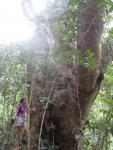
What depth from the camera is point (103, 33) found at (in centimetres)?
616

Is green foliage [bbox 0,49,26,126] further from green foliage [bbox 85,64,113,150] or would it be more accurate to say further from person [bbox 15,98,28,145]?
green foliage [bbox 85,64,113,150]

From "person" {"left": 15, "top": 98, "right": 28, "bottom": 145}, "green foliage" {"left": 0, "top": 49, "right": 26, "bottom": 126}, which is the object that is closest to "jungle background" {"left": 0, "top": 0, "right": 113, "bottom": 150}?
"green foliage" {"left": 0, "top": 49, "right": 26, "bottom": 126}

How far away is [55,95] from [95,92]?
84 centimetres

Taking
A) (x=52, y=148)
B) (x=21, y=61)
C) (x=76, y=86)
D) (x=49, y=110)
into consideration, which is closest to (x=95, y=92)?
(x=76, y=86)

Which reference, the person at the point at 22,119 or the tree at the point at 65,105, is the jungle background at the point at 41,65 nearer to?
the tree at the point at 65,105

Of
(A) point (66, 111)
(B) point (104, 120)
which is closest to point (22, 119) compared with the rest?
(A) point (66, 111)

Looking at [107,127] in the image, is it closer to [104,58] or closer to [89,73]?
[89,73]

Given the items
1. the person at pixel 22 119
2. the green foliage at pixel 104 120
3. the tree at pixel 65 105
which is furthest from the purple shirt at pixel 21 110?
the green foliage at pixel 104 120

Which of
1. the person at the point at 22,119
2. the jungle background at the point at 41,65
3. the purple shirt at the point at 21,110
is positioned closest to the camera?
the jungle background at the point at 41,65

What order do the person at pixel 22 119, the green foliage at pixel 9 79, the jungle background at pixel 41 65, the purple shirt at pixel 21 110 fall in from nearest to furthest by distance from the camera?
1. the jungle background at pixel 41 65
2. the green foliage at pixel 9 79
3. the person at pixel 22 119
4. the purple shirt at pixel 21 110

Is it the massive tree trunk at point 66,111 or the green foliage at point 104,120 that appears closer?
the green foliage at point 104,120

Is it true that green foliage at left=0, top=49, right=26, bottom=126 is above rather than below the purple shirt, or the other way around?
above

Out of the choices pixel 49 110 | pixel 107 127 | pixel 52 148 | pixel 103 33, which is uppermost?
pixel 103 33

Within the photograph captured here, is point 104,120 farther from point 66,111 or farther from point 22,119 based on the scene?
point 22,119
